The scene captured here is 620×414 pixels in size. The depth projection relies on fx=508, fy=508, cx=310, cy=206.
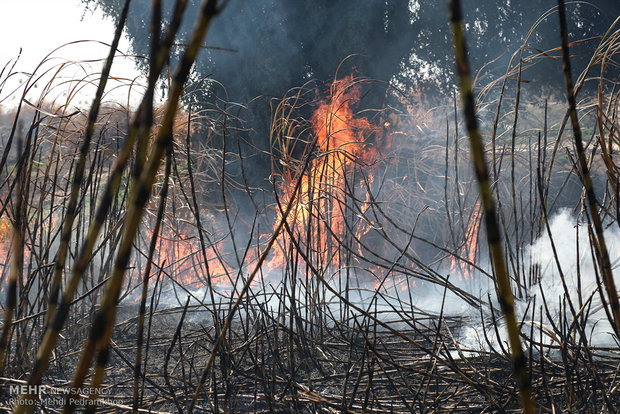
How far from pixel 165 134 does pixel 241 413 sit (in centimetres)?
97

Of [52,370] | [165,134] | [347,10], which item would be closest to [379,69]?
[347,10]

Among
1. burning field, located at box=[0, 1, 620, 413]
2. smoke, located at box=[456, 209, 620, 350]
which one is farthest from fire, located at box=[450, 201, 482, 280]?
smoke, located at box=[456, 209, 620, 350]

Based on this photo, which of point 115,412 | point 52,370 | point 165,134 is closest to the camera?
point 165,134

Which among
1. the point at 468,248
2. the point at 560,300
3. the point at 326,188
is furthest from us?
the point at 468,248

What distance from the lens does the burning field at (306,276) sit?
0.28 m

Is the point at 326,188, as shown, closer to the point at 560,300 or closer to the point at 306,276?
the point at 306,276

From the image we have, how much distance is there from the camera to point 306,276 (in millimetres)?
1104

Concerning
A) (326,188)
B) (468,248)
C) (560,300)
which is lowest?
(560,300)

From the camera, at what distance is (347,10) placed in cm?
400

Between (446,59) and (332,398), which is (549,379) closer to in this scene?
(332,398)

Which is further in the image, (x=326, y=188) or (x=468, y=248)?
(x=468, y=248)

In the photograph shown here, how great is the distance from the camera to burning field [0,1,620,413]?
0.91ft

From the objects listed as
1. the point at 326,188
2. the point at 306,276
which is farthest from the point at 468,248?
the point at 306,276

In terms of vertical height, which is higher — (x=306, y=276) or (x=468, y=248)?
(x=468, y=248)
